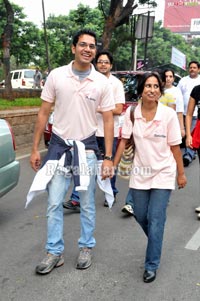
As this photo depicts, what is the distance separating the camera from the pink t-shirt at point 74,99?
3.05 metres

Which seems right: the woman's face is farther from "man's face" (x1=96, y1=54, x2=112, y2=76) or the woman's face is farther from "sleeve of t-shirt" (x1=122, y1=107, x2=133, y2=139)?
"man's face" (x1=96, y1=54, x2=112, y2=76)

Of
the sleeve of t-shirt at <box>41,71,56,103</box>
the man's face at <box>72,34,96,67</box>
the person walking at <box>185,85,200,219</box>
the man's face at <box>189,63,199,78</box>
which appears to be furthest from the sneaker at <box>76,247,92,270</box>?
the man's face at <box>189,63,199,78</box>

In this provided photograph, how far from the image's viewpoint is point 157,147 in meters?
3.01

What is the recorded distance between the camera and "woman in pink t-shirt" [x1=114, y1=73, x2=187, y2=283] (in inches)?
117

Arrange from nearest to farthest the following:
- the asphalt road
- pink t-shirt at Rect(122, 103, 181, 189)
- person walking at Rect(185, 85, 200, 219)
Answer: the asphalt road
pink t-shirt at Rect(122, 103, 181, 189)
person walking at Rect(185, 85, 200, 219)

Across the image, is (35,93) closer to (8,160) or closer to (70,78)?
(8,160)

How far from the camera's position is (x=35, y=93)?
50.0 ft

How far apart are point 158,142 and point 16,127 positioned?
555cm

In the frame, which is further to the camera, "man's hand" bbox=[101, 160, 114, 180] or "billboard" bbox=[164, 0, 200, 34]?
"billboard" bbox=[164, 0, 200, 34]

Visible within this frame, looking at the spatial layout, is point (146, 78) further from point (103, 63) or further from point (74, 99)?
point (103, 63)

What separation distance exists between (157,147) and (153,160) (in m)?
0.10

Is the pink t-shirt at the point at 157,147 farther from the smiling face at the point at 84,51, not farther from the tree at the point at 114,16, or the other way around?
the tree at the point at 114,16

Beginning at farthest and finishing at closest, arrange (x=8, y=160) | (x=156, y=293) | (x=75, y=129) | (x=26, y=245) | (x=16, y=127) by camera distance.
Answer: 1. (x=16, y=127)
2. (x=8, y=160)
3. (x=26, y=245)
4. (x=75, y=129)
5. (x=156, y=293)

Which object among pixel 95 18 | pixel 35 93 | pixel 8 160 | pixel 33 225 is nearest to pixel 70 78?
pixel 8 160
